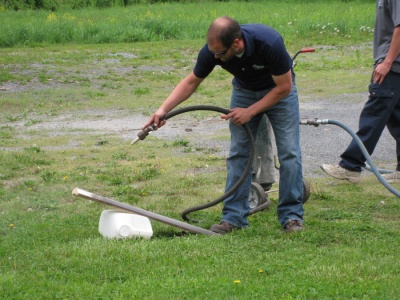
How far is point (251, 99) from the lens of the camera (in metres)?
5.61

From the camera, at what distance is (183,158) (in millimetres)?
8375

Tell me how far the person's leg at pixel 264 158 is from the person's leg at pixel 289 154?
2.19ft

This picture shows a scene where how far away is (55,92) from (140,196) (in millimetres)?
6950

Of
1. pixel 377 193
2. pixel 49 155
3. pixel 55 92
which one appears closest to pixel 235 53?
pixel 377 193

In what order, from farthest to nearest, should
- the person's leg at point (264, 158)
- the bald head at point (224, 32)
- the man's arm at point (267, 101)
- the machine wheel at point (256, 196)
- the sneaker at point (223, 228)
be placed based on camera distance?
1. the person's leg at point (264, 158)
2. the machine wheel at point (256, 196)
3. the sneaker at point (223, 228)
4. the man's arm at point (267, 101)
5. the bald head at point (224, 32)

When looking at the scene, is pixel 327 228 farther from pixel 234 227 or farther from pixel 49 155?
pixel 49 155

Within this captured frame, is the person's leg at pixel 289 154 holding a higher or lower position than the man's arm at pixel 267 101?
lower

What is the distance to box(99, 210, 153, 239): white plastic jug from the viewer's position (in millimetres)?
A: 5383

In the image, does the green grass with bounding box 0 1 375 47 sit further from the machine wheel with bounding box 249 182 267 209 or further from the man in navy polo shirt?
the man in navy polo shirt

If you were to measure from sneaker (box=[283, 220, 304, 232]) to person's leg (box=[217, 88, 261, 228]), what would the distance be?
0.32 metres

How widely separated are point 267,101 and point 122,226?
1312mm

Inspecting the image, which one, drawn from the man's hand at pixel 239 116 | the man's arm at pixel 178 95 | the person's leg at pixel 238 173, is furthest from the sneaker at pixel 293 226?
the man's arm at pixel 178 95

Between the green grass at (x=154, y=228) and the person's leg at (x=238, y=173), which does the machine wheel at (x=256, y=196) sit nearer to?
the green grass at (x=154, y=228)

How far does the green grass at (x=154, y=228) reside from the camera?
14.6 feet
